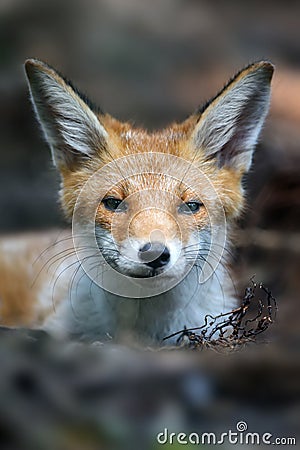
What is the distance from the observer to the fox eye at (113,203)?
14.9 feet

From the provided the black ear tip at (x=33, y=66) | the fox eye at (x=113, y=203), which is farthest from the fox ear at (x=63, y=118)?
the fox eye at (x=113, y=203)

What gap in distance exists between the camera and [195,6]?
1246 centimetres

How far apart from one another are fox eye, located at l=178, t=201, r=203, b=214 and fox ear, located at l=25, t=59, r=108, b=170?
0.75 metres

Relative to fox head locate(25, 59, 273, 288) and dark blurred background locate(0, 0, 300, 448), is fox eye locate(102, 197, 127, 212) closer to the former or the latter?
fox head locate(25, 59, 273, 288)

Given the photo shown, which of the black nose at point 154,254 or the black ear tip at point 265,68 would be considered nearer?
the black nose at point 154,254

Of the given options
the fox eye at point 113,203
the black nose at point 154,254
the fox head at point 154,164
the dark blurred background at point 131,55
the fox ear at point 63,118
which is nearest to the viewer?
the black nose at point 154,254

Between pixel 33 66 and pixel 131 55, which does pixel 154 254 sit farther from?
pixel 131 55

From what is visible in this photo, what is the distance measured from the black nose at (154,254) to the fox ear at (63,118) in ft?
3.68

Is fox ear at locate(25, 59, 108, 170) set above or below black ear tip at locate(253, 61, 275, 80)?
below

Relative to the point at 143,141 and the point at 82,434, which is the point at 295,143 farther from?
the point at 82,434

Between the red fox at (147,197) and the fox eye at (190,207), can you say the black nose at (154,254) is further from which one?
the fox eye at (190,207)

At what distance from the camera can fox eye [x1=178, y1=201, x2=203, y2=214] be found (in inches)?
179

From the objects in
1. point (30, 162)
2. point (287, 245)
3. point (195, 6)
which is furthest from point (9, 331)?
point (195, 6)

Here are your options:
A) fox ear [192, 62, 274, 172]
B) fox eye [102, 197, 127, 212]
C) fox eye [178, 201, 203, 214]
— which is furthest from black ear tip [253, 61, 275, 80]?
fox eye [102, 197, 127, 212]
